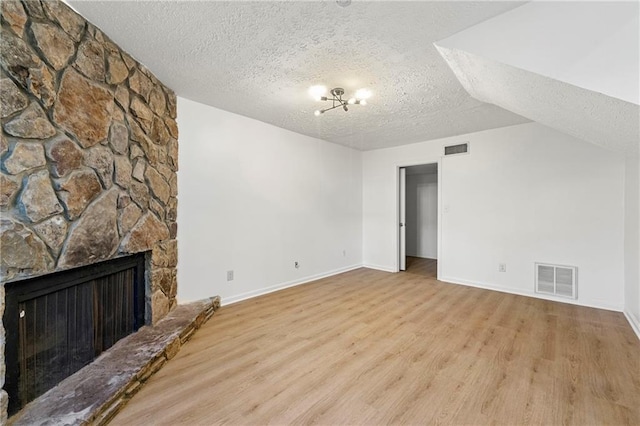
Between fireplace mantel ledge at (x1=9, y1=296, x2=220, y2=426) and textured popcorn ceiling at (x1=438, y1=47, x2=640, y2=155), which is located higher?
textured popcorn ceiling at (x1=438, y1=47, x2=640, y2=155)

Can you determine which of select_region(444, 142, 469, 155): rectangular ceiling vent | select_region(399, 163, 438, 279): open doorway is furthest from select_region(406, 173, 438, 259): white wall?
select_region(444, 142, 469, 155): rectangular ceiling vent

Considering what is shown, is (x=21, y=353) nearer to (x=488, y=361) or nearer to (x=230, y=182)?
(x=230, y=182)

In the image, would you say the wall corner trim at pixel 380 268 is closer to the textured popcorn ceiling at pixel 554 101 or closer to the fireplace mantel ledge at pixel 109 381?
the textured popcorn ceiling at pixel 554 101

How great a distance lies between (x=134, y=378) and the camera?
5.82 feet

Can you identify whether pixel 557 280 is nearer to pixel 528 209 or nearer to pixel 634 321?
pixel 634 321

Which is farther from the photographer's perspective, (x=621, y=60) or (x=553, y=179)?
(x=553, y=179)

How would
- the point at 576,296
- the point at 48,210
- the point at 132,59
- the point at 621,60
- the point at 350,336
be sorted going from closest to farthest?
the point at 621,60
the point at 48,210
the point at 132,59
the point at 350,336
the point at 576,296

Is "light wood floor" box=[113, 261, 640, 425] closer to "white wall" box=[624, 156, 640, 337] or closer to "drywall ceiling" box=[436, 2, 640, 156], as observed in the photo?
"white wall" box=[624, 156, 640, 337]

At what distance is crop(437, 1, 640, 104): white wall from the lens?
4.80 ft

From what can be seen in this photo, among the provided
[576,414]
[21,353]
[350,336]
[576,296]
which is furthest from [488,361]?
[21,353]

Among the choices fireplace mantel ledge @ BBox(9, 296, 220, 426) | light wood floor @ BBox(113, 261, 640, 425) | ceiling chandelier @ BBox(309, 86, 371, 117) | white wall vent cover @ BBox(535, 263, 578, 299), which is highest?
ceiling chandelier @ BBox(309, 86, 371, 117)

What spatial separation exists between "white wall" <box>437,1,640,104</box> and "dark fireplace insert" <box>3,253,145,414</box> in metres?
3.14

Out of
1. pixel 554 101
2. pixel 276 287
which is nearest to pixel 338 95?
pixel 554 101

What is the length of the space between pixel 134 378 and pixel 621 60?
342 centimetres
